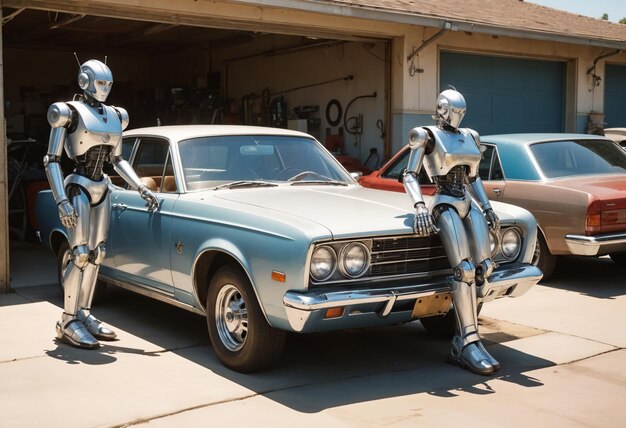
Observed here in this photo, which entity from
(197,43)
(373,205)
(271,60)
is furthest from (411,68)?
(373,205)

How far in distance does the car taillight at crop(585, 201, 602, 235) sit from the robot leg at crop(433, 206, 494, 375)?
2861mm

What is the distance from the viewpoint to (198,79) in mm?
17234

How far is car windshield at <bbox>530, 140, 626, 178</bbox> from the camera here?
858 cm

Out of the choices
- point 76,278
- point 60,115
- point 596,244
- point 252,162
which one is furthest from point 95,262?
point 596,244

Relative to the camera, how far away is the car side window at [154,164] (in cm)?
620

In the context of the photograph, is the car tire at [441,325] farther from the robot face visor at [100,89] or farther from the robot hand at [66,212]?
the robot face visor at [100,89]

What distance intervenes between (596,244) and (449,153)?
2.90m

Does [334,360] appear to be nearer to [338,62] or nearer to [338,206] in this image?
[338,206]

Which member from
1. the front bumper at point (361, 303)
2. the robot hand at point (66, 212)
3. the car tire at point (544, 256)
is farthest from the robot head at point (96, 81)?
the car tire at point (544, 256)

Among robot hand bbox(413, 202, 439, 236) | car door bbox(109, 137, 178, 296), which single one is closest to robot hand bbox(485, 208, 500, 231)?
robot hand bbox(413, 202, 439, 236)

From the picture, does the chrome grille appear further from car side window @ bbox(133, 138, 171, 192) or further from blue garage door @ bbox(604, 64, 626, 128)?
blue garage door @ bbox(604, 64, 626, 128)

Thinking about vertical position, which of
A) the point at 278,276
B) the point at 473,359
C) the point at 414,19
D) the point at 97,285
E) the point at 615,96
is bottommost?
the point at 473,359

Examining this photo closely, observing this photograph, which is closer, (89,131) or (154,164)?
(89,131)

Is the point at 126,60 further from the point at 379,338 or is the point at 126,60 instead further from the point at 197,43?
the point at 379,338
